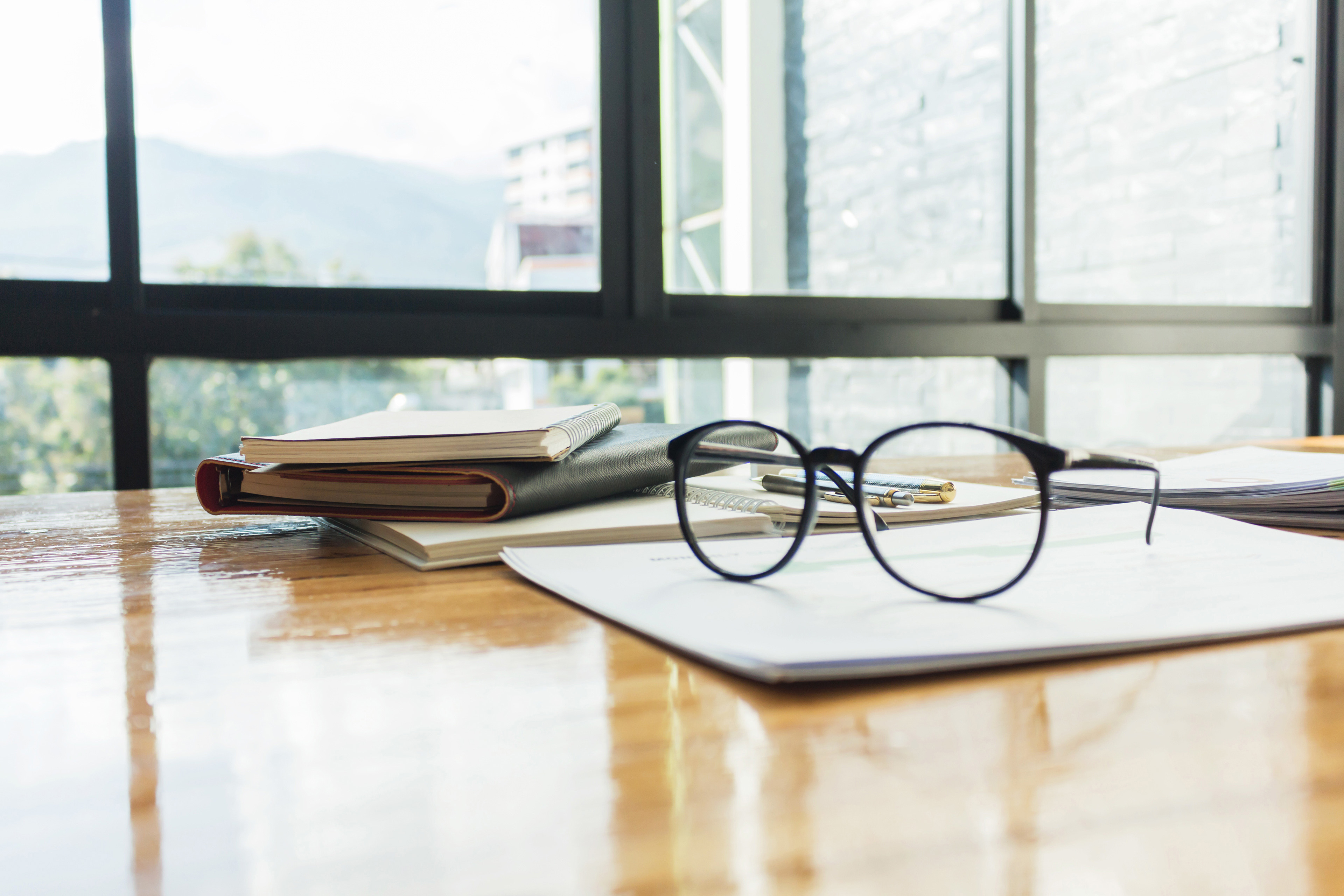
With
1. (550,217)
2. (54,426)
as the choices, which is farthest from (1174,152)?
(54,426)

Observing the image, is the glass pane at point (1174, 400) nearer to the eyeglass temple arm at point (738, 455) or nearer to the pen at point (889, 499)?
the pen at point (889, 499)

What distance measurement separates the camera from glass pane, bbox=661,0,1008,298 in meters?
2.16

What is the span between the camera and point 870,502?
598mm

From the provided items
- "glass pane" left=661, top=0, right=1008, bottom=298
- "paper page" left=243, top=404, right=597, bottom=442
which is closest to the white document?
"paper page" left=243, top=404, right=597, bottom=442

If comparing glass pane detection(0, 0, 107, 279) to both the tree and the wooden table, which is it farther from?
the wooden table

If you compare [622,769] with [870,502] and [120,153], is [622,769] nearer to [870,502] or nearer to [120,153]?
[870,502]

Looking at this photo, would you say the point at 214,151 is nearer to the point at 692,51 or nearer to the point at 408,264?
the point at 408,264

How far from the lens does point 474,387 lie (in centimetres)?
181

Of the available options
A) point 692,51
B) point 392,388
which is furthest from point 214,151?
point 692,51

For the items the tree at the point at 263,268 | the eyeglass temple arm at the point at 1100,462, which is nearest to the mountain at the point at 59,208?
the tree at the point at 263,268

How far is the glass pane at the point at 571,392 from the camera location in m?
1.62

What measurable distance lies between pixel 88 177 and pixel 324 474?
1.37 meters

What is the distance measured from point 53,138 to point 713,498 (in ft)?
5.19

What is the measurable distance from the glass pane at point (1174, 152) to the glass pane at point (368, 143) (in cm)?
123
